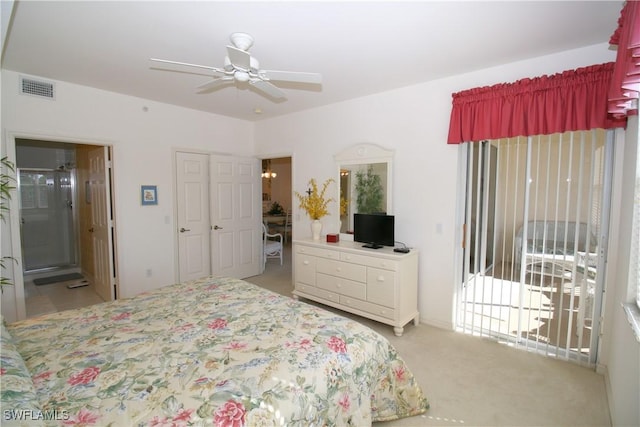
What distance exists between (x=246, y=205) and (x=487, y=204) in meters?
3.62

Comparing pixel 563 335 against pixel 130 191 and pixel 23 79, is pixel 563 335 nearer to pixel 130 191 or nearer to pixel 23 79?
pixel 130 191

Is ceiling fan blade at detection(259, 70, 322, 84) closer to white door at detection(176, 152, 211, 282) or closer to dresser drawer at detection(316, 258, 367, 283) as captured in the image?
dresser drawer at detection(316, 258, 367, 283)

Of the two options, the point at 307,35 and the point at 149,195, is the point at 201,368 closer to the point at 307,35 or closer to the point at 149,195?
the point at 307,35

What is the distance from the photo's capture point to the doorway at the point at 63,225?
13.6ft

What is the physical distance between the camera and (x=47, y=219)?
580 centimetres

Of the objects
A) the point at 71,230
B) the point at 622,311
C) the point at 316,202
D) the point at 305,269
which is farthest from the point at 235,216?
the point at 622,311

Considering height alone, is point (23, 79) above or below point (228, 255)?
above

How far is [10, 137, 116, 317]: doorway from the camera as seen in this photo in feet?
13.6

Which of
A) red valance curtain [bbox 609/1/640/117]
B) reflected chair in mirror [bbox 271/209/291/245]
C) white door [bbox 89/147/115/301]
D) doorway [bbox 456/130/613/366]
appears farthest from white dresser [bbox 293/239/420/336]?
reflected chair in mirror [bbox 271/209/291/245]

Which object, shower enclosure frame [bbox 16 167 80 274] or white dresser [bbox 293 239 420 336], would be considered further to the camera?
shower enclosure frame [bbox 16 167 80 274]

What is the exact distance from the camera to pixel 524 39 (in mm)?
2389

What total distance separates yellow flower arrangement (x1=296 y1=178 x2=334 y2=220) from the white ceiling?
1.48m

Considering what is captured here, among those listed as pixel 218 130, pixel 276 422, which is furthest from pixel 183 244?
pixel 276 422

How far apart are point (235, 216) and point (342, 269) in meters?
2.29
